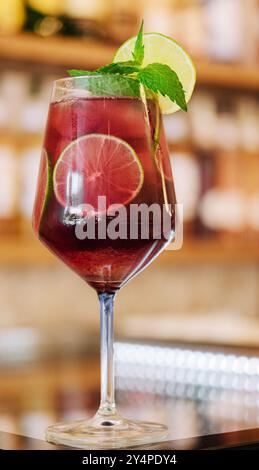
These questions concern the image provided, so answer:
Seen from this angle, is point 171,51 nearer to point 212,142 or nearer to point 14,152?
point 14,152

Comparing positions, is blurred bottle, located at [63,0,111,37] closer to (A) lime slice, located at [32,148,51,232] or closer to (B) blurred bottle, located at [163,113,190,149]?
(B) blurred bottle, located at [163,113,190,149]

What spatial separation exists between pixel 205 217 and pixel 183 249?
180 millimetres

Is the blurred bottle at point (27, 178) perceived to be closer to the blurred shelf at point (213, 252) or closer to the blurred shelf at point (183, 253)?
the blurred shelf at point (183, 253)

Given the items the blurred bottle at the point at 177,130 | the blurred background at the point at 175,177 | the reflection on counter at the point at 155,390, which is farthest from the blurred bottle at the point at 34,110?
the reflection on counter at the point at 155,390

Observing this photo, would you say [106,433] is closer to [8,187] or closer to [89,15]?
[8,187]

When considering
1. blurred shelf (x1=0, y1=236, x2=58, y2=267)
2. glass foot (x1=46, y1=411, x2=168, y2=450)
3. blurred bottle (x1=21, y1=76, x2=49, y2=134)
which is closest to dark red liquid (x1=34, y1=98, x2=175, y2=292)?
glass foot (x1=46, y1=411, x2=168, y2=450)

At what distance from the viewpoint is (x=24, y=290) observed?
9.34 feet

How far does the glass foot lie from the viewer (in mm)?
702

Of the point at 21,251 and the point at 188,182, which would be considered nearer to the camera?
the point at 21,251

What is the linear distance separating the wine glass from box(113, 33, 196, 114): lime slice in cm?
5

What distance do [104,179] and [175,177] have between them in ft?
7.23

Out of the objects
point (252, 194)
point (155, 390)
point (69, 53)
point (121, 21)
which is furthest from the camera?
point (252, 194)

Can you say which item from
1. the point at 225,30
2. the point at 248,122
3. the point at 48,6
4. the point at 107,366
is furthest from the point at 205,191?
the point at 107,366

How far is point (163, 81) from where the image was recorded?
793 millimetres
